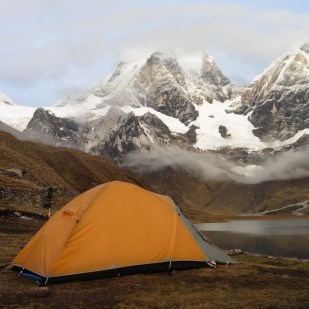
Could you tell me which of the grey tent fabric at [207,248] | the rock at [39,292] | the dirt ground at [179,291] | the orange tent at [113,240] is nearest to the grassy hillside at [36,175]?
the orange tent at [113,240]

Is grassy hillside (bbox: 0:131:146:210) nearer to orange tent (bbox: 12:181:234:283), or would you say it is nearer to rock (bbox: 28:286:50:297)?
orange tent (bbox: 12:181:234:283)

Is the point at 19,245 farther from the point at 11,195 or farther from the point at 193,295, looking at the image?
the point at 11,195

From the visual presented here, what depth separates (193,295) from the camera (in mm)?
16172

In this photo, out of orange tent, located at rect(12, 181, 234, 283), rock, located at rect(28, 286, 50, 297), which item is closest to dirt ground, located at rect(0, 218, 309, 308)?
rock, located at rect(28, 286, 50, 297)

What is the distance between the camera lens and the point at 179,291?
667 inches

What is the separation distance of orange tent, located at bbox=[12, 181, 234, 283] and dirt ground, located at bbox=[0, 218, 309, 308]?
0.49 m

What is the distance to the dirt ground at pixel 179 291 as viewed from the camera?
14.9 meters

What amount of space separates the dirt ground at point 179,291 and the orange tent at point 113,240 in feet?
1.59

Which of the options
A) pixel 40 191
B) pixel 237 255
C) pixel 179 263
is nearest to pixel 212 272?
pixel 179 263

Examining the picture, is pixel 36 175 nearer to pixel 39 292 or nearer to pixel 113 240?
pixel 113 240

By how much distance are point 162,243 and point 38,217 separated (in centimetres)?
3171

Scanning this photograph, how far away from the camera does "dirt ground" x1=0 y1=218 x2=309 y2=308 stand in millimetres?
14906

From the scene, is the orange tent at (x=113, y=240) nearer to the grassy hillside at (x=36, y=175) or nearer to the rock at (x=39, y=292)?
the rock at (x=39, y=292)

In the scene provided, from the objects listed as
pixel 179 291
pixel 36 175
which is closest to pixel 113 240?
pixel 179 291
